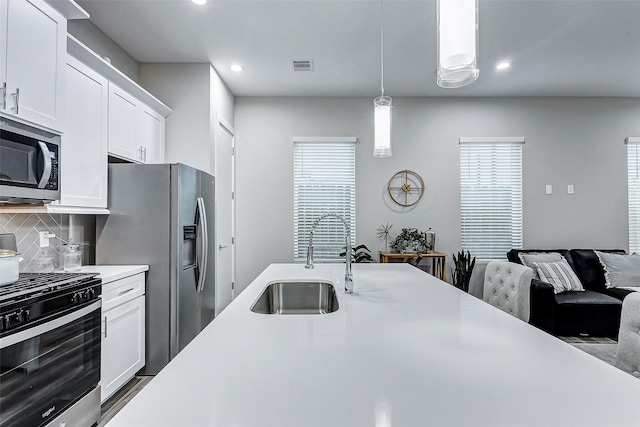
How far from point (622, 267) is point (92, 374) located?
16.9ft

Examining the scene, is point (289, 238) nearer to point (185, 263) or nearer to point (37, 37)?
point (185, 263)

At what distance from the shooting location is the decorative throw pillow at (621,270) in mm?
3834

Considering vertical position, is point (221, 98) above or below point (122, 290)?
above

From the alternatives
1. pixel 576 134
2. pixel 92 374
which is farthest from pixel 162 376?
pixel 576 134

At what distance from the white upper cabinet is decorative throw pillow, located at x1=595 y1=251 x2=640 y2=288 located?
5.08m

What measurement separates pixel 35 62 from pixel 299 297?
189 centimetres

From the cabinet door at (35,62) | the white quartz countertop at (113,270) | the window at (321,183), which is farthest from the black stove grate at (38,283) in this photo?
the window at (321,183)

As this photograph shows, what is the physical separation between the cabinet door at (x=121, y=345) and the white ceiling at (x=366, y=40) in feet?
7.34

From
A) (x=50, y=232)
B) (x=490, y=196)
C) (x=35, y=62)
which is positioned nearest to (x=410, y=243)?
(x=490, y=196)

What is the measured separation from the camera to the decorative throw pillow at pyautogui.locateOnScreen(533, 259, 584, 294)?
367 cm

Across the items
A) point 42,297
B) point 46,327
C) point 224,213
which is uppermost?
point 224,213

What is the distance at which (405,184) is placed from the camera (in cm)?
452

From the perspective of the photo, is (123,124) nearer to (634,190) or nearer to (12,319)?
(12,319)

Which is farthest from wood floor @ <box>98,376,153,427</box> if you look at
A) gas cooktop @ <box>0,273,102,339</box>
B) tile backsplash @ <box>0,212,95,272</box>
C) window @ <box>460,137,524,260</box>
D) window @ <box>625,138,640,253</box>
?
window @ <box>625,138,640,253</box>
